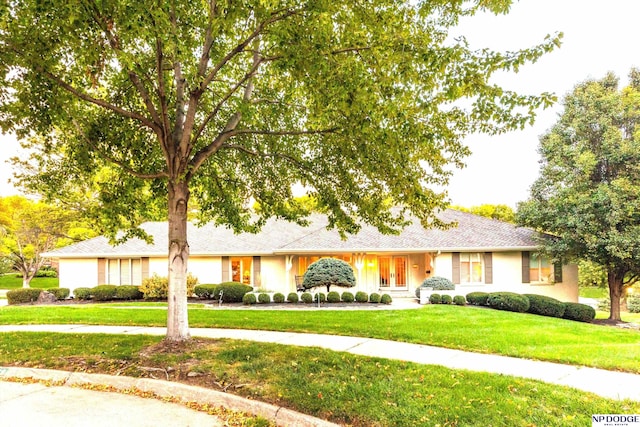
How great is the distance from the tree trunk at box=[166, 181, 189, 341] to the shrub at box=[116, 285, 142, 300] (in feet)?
49.5

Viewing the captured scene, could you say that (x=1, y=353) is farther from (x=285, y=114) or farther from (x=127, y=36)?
(x=285, y=114)

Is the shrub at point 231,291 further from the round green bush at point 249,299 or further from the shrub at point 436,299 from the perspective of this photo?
the shrub at point 436,299

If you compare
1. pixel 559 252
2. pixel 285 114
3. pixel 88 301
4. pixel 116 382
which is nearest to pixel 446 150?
pixel 285 114

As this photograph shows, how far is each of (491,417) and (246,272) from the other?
1866 centimetres

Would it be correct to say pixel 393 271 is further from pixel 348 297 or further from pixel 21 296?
pixel 21 296

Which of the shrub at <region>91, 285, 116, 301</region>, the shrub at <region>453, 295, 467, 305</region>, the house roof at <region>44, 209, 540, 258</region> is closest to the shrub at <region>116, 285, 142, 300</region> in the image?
the shrub at <region>91, 285, 116, 301</region>

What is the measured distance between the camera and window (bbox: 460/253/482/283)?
776 inches

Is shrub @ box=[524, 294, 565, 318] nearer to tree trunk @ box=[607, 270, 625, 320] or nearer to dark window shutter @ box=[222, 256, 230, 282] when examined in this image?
tree trunk @ box=[607, 270, 625, 320]

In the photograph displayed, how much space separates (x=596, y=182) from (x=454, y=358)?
14995 millimetres

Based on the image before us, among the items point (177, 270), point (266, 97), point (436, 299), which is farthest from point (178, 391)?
point (436, 299)

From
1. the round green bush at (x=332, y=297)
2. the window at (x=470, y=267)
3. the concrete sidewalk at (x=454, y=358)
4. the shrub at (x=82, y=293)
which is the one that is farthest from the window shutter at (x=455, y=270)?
the shrub at (x=82, y=293)

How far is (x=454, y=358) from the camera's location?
6859mm

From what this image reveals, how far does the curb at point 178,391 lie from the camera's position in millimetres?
4406

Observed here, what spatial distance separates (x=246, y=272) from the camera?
2173 cm
